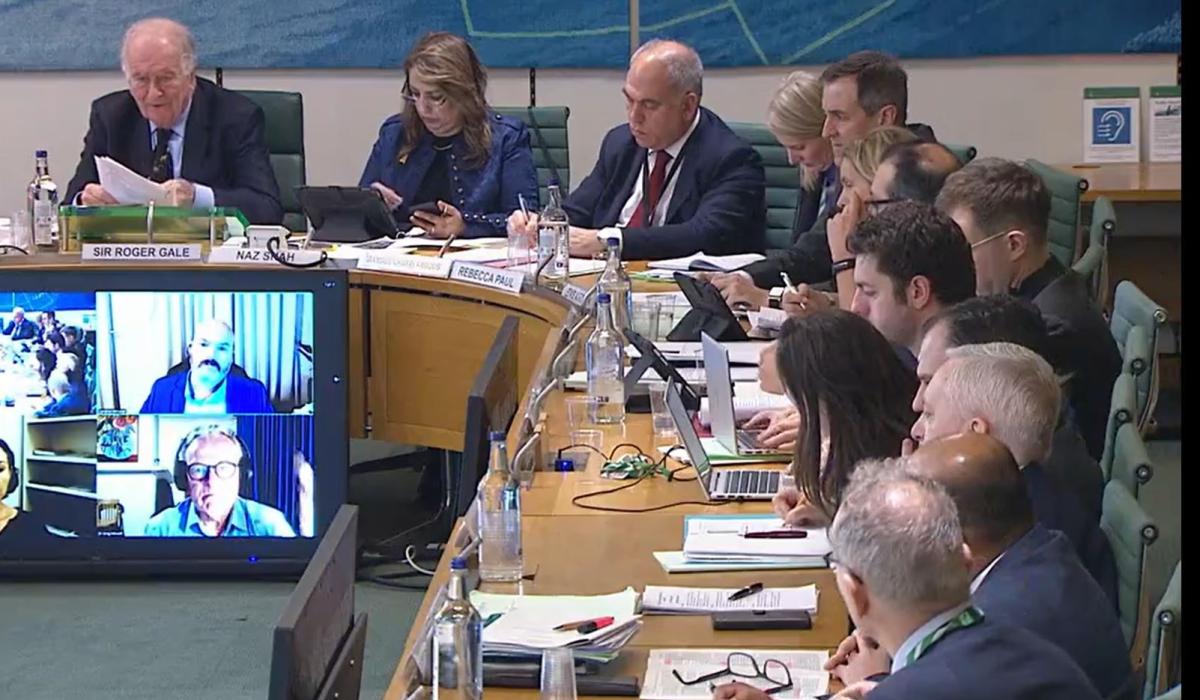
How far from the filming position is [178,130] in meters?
5.42

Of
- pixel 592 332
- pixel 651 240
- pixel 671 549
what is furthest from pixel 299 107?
pixel 671 549

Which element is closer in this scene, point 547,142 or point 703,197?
point 703,197

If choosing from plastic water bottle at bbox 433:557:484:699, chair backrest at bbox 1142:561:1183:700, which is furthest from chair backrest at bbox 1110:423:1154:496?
plastic water bottle at bbox 433:557:484:699

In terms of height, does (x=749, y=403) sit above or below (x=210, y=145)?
below

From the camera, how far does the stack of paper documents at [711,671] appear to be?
1969 millimetres

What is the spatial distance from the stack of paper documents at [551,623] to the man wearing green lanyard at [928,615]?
0.41m

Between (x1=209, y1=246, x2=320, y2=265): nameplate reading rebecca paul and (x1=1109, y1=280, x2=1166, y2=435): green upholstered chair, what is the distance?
1.89m

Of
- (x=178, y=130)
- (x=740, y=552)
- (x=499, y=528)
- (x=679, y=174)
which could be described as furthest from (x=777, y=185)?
(x=499, y=528)

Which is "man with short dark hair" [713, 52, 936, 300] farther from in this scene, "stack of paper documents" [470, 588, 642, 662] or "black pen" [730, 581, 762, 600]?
"stack of paper documents" [470, 588, 642, 662]

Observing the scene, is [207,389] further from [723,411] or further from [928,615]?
[928,615]

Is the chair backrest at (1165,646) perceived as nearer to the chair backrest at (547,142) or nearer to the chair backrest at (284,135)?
the chair backrest at (547,142)

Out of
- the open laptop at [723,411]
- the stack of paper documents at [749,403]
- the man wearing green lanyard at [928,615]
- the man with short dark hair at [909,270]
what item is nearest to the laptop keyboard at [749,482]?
the open laptop at [723,411]

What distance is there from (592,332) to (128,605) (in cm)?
138

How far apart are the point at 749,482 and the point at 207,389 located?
1.80 meters
